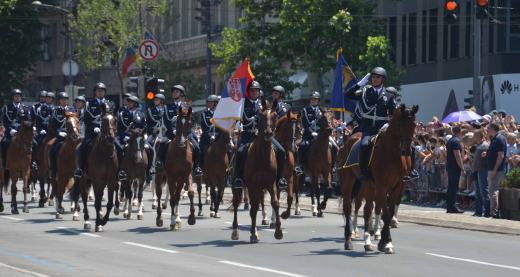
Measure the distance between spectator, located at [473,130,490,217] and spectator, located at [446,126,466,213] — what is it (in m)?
0.68

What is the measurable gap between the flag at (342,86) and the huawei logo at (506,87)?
1641 cm

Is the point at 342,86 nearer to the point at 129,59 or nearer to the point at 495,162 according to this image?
the point at 495,162

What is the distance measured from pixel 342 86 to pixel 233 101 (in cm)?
594

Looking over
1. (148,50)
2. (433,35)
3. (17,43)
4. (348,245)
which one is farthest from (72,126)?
(17,43)

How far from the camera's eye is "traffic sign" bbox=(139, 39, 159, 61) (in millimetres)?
40803

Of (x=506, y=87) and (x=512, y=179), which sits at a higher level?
(x=506, y=87)

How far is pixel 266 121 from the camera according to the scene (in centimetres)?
2152

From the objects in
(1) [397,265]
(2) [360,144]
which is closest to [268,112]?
(2) [360,144]

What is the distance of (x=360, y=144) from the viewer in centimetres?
2084

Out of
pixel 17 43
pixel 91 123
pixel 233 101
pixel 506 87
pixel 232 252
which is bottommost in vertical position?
pixel 232 252

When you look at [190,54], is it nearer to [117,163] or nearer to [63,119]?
[63,119]

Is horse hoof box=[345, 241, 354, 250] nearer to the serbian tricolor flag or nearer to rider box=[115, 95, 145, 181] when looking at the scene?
the serbian tricolor flag

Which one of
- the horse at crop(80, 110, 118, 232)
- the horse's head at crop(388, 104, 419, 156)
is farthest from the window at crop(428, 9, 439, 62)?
the horse's head at crop(388, 104, 419, 156)

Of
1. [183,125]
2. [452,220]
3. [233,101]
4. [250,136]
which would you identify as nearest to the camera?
[250,136]
